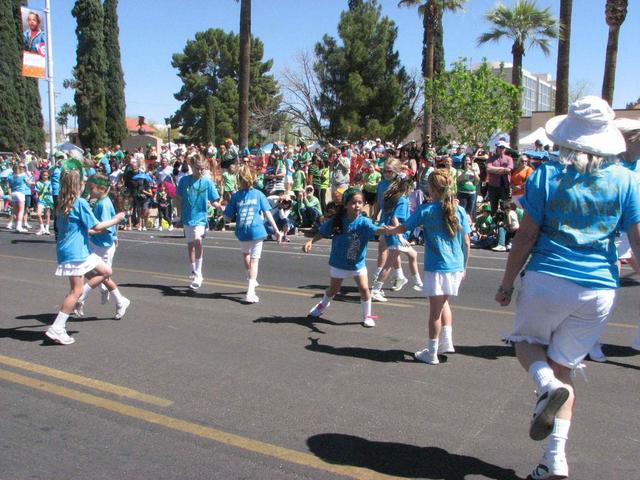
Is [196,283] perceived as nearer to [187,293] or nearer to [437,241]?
[187,293]

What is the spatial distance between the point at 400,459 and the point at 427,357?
1.89 metres

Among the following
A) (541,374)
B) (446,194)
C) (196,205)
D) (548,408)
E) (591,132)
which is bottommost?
(548,408)

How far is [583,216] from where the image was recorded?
3.25 metres

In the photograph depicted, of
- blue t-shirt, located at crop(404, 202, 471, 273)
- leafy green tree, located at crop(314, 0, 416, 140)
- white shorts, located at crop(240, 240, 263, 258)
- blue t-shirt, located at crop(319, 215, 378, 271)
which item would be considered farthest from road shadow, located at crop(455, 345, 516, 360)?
leafy green tree, located at crop(314, 0, 416, 140)

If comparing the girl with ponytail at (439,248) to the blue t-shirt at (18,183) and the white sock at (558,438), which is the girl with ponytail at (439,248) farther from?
the blue t-shirt at (18,183)

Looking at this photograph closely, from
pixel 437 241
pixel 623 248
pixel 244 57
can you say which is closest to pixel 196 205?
pixel 437 241

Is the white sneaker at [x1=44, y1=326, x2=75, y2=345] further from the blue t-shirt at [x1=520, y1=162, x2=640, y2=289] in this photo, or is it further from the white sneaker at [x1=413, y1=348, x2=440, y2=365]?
the blue t-shirt at [x1=520, y1=162, x2=640, y2=289]

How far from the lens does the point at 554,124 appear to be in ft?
11.4

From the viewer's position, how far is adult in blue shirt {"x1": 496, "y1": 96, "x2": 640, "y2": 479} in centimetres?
324

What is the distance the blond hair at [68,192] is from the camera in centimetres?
602

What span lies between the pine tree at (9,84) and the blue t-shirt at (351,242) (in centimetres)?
3928

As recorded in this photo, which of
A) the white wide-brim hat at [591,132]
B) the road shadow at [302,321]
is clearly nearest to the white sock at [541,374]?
the white wide-brim hat at [591,132]

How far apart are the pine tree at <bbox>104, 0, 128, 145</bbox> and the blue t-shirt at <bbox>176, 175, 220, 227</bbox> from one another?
4342 centimetres

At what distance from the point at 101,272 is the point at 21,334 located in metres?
1.02
